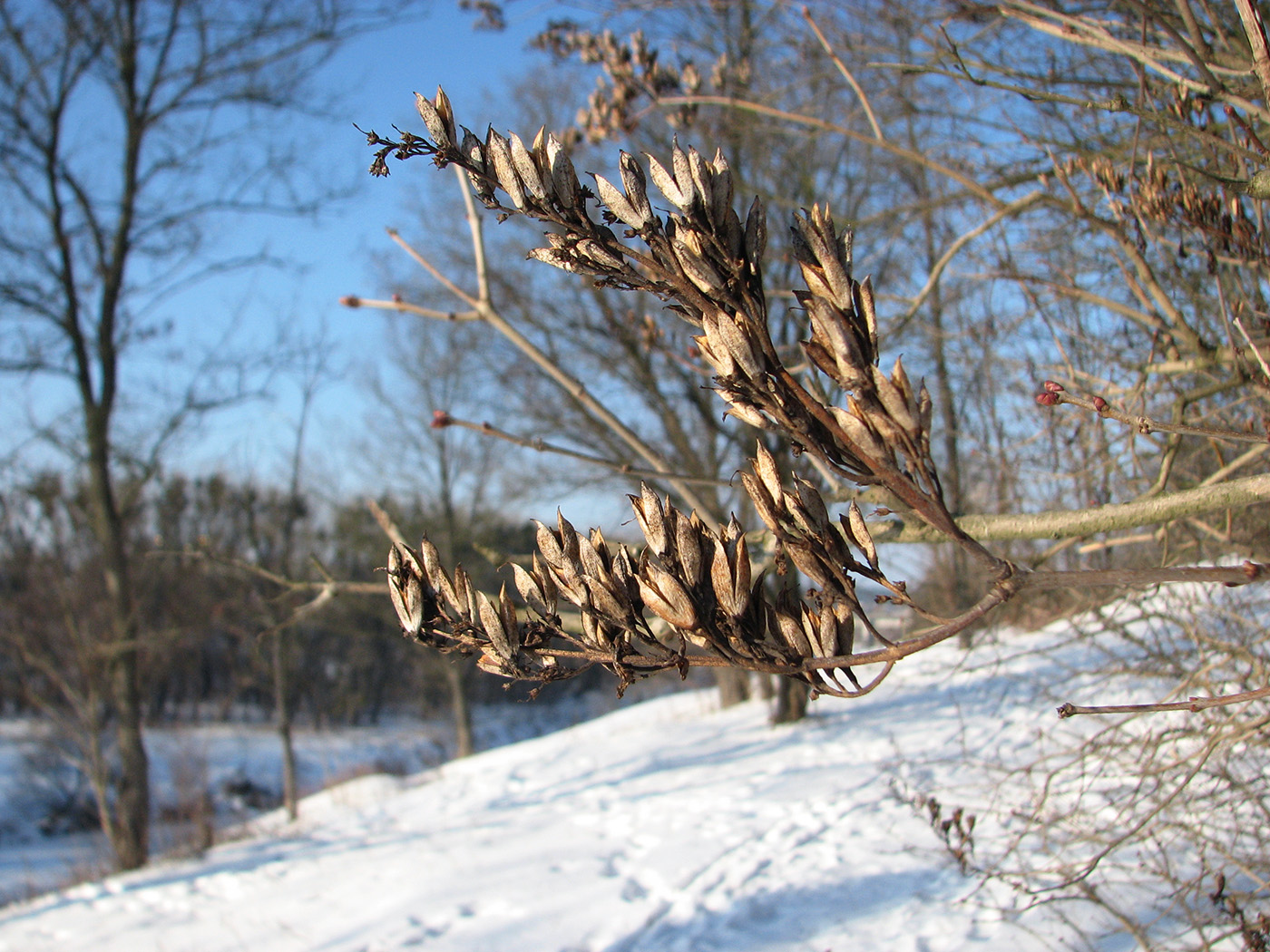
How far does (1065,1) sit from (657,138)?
7228mm

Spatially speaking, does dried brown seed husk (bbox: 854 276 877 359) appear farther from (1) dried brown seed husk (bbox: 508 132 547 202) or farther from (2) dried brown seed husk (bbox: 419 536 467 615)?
(2) dried brown seed husk (bbox: 419 536 467 615)

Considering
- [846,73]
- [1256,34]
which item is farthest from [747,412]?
[846,73]

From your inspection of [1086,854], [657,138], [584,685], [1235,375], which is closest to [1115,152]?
[1235,375]

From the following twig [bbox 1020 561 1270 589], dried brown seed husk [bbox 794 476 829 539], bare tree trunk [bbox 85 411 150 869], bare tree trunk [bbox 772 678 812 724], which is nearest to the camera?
twig [bbox 1020 561 1270 589]

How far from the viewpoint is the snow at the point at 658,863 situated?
4.33 meters

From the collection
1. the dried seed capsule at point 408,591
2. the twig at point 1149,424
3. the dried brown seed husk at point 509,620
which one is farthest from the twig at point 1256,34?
the dried seed capsule at point 408,591

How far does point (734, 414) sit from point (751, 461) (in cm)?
7

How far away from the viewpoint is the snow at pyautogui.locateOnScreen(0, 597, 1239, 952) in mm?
4332

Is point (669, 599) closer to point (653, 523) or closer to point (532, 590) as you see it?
point (653, 523)

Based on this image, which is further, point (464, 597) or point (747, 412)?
point (464, 597)

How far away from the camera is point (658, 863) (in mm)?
5547

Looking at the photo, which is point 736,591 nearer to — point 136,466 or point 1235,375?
point 1235,375

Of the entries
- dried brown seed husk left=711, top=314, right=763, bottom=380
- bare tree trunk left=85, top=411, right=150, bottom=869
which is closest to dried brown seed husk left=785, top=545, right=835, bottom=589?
dried brown seed husk left=711, top=314, right=763, bottom=380

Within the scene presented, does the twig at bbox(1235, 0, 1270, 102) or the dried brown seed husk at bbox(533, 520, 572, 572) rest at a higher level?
the twig at bbox(1235, 0, 1270, 102)
